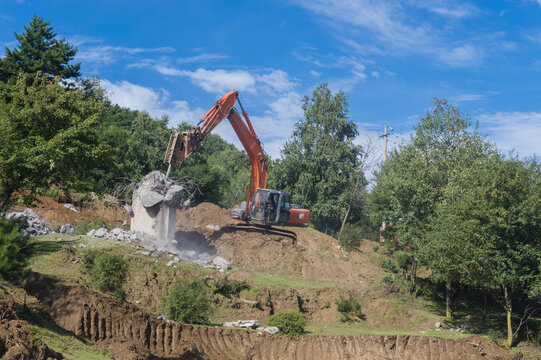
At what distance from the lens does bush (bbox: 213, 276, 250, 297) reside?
24.1m

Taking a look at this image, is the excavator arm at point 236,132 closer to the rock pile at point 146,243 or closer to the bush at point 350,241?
the rock pile at point 146,243

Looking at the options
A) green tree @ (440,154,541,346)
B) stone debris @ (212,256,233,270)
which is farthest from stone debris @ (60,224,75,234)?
green tree @ (440,154,541,346)

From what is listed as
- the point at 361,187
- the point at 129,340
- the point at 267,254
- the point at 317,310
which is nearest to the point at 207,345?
the point at 129,340

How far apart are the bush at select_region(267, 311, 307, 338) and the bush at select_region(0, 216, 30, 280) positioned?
10912 mm

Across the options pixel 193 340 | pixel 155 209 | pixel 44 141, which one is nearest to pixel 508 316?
pixel 193 340

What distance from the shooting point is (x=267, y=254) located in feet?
106

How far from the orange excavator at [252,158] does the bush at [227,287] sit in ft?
22.1

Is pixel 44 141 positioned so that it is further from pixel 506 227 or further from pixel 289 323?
pixel 506 227

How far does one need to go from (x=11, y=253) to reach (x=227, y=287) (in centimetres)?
1176

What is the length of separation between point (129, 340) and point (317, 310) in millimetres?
12447

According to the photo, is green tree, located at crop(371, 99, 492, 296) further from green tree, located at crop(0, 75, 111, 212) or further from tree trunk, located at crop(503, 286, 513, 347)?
green tree, located at crop(0, 75, 111, 212)

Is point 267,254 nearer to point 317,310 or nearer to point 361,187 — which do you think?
point 317,310

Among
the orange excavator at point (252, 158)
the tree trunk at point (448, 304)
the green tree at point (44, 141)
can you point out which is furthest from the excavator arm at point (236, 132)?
the tree trunk at point (448, 304)

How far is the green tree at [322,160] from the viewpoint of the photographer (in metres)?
48.2
